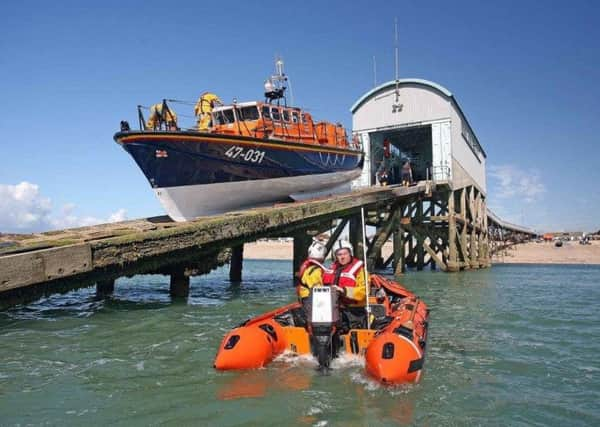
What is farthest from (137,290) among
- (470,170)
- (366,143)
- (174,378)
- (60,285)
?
(470,170)

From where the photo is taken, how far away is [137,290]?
52.7ft

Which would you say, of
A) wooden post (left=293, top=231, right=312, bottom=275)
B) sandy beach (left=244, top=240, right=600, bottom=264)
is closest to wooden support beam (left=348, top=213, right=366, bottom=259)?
wooden post (left=293, top=231, right=312, bottom=275)

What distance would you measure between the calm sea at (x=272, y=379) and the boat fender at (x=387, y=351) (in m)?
0.36

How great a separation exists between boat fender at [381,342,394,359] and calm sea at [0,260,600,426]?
1.18ft

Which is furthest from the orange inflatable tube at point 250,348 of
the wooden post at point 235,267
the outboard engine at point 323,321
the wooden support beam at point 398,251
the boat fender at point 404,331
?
the wooden support beam at point 398,251

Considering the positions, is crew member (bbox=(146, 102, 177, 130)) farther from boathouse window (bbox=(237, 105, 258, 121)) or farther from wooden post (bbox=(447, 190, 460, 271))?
wooden post (bbox=(447, 190, 460, 271))

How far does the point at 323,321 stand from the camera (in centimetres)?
576

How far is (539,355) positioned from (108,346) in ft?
23.0

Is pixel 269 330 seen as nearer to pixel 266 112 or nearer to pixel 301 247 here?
pixel 266 112

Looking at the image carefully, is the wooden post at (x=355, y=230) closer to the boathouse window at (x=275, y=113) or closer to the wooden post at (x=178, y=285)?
the boathouse window at (x=275, y=113)

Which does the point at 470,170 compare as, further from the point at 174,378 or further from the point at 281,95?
the point at 174,378

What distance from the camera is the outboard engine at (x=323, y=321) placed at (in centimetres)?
576

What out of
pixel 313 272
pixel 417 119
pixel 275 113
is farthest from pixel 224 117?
pixel 417 119

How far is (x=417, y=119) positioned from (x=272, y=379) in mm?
20734
